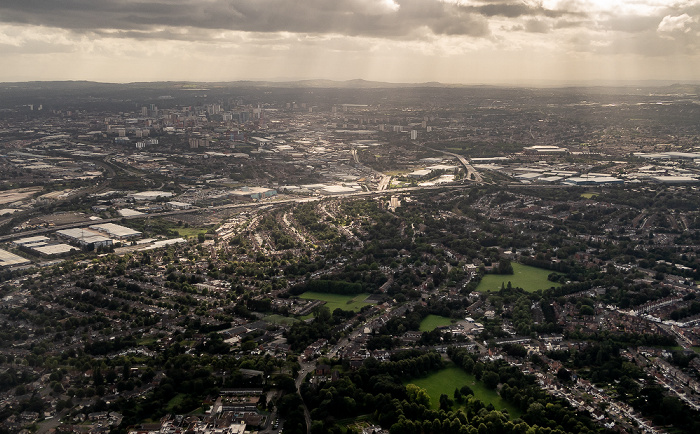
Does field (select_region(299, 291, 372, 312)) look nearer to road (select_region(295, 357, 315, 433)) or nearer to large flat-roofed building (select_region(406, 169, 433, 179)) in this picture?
road (select_region(295, 357, 315, 433))

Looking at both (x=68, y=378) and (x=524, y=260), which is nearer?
(x=68, y=378)

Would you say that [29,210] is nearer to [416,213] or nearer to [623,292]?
[416,213]

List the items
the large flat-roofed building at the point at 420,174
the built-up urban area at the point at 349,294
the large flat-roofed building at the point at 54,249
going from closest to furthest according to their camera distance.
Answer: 1. the built-up urban area at the point at 349,294
2. the large flat-roofed building at the point at 54,249
3. the large flat-roofed building at the point at 420,174

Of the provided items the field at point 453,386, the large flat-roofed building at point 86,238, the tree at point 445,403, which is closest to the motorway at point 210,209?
the large flat-roofed building at point 86,238

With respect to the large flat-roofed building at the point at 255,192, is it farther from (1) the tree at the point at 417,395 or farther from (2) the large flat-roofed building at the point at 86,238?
(1) the tree at the point at 417,395

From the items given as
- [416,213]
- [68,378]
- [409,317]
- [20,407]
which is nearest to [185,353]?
[68,378]
